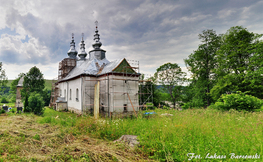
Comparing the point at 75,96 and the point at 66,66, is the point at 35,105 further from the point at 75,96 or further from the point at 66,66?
the point at 66,66

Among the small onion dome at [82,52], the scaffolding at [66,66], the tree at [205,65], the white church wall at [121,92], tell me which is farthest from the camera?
the small onion dome at [82,52]

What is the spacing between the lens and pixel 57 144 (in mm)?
5336

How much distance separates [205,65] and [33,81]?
34.4m

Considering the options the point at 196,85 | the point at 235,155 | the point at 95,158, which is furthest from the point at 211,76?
the point at 95,158

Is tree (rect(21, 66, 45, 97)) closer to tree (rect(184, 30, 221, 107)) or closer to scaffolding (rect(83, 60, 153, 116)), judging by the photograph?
scaffolding (rect(83, 60, 153, 116))

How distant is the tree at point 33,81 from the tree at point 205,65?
31.9 metres

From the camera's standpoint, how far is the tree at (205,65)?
19.8 meters

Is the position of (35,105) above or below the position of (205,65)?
below

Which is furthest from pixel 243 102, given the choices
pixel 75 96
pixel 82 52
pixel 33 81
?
pixel 33 81

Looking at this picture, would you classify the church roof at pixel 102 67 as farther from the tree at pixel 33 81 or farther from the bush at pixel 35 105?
the tree at pixel 33 81

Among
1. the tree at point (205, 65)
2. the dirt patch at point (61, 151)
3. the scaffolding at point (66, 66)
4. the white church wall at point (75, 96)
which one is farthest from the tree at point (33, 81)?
the tree at point (205, 65)

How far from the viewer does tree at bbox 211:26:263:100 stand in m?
14.9

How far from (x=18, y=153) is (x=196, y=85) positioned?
70.0ft

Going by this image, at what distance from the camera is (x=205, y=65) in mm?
20438
